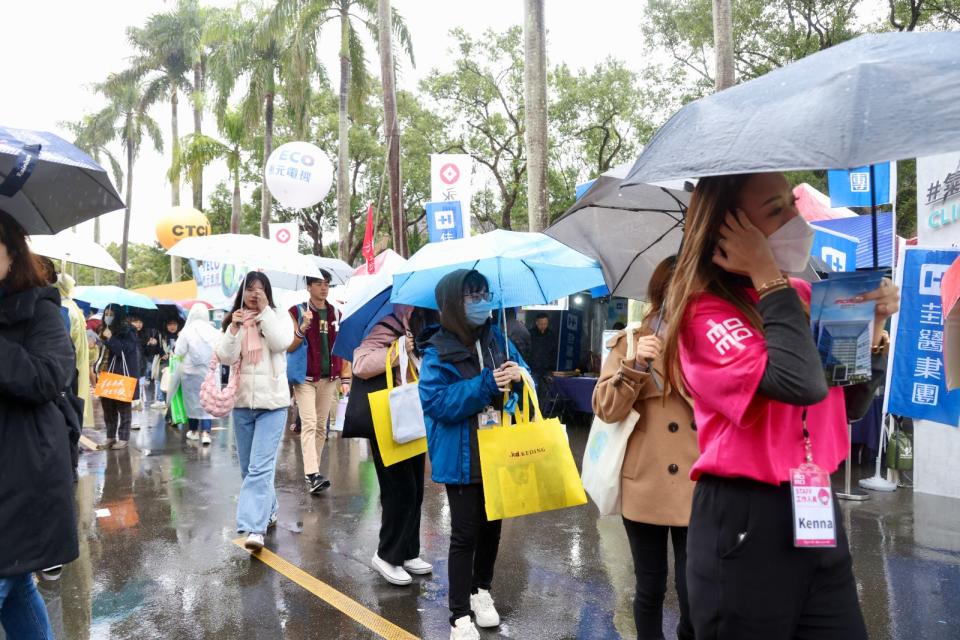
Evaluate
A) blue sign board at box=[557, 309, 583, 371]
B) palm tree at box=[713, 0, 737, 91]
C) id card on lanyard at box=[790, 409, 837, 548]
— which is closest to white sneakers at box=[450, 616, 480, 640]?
id card on lanyard at box=[790, 409, 837, 548]

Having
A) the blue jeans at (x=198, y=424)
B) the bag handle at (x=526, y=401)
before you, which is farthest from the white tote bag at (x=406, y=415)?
the blue jeans at (x=198, y=424)

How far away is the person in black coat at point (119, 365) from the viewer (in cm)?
→ 1056

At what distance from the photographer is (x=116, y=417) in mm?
10812

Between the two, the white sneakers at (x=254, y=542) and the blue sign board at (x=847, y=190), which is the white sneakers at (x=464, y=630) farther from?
the blue sign board at (x=847, y=190)

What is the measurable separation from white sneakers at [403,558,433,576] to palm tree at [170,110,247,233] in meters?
22.8

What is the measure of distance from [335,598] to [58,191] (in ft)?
8.95

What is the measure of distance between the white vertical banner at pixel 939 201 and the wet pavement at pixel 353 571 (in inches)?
91.8

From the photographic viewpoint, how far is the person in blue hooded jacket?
389 centimetres

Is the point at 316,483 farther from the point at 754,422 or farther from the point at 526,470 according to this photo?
the point at 754,422

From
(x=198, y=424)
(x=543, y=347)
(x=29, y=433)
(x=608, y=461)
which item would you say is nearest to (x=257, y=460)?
(x=29, y=433)

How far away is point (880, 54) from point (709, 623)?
1383mm

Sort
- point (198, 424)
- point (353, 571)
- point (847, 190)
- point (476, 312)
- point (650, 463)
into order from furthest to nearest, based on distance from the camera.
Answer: point (198, 424) < point (847, 190) < point (353, 571) < point (476, 312) < point (650, 463)

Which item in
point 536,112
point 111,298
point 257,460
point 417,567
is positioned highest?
point 536,112

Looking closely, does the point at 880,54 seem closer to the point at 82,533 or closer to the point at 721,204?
the point at 721,204
